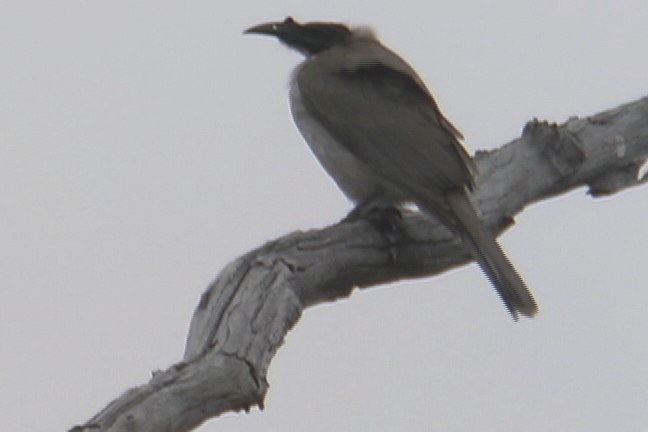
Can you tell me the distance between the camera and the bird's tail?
6.82 metres

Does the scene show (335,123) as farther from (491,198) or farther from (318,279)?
(318,279)

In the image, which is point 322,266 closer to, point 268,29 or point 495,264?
point 495,264

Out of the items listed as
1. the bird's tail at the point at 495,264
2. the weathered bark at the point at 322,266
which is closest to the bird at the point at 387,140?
the bird's tail at the point at 495,264

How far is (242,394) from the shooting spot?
210 inches

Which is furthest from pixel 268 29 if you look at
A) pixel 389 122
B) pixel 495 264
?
pixel 495 264

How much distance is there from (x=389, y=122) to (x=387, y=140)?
149 mm

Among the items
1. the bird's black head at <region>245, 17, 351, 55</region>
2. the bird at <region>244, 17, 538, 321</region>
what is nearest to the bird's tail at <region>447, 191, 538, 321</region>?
the bird at <region>244, 17, 538, 321</region>

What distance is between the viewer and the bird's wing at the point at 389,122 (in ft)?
24.1

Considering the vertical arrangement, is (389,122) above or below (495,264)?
above

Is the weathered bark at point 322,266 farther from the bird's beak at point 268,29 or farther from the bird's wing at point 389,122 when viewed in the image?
the bird's beak at point 268,29

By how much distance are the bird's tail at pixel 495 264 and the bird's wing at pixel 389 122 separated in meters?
0.21

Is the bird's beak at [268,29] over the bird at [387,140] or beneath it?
over

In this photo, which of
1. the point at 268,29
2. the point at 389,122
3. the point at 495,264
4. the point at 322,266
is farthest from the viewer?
the point at 268,29

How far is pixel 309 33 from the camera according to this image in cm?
859
